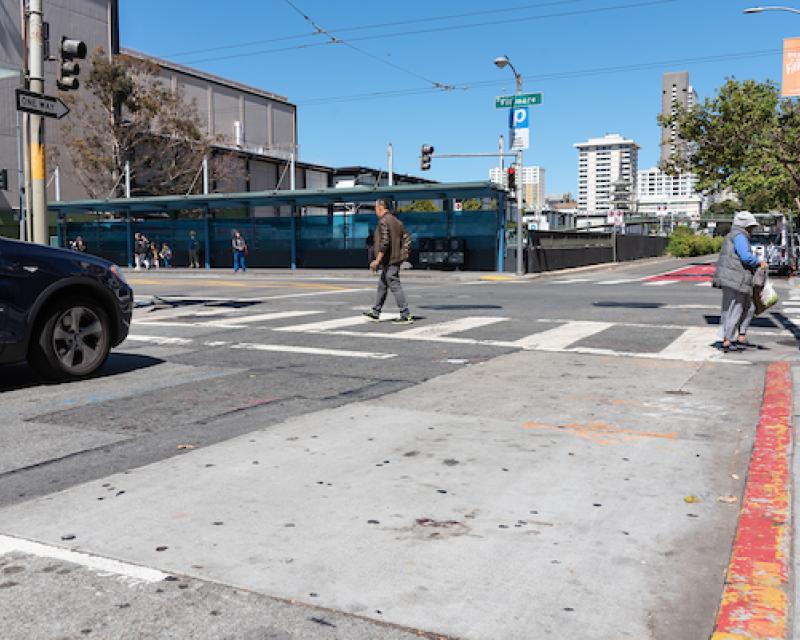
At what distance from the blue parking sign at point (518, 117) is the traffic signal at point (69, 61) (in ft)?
63.9

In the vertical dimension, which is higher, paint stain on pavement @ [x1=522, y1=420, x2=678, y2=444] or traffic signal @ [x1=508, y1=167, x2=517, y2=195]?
traffic signal @ [x1=508, y1=167, x2=517, y2=195]

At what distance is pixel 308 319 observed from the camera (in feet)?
40.7

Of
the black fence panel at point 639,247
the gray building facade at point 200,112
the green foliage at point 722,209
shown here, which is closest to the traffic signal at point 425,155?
the gray building facade at point 200,112

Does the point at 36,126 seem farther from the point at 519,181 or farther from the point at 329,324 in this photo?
the point at 519,181

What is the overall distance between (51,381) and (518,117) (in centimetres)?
2462

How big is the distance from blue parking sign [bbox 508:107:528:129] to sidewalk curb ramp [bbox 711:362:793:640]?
25.3 m

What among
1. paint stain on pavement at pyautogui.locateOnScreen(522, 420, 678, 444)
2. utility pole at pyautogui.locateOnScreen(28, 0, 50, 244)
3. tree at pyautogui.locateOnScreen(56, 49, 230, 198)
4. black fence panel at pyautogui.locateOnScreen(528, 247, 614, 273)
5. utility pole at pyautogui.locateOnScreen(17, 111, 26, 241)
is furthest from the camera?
tree at pyautogui.locateOnScreen(56, 49, 230, 198)

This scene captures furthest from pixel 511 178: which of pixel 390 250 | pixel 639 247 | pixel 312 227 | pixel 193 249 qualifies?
pixel 639 247

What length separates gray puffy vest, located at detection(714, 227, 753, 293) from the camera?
877 cm

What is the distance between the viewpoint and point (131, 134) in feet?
158

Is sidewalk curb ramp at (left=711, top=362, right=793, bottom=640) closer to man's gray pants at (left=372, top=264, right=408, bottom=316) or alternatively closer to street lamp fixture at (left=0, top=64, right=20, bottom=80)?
man's gray pants at (left=372, top=264, right=408, bottom=316)

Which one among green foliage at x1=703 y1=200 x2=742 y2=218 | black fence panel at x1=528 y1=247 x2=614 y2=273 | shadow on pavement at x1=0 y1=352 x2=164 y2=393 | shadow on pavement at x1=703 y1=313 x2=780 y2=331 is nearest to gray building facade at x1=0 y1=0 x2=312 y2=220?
black fence panel at x1=528 y1=247 x2=614 y2=273

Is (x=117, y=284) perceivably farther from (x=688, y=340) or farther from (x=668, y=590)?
(x=688, y=340)

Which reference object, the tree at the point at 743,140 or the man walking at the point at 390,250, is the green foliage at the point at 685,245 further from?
the man walking at the point at 390,250
